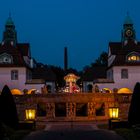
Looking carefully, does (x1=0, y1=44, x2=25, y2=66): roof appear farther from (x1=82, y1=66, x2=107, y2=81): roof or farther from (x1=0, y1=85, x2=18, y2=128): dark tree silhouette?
(x1=0, y1=85, x2=18, y2=128): dark tree silhouette

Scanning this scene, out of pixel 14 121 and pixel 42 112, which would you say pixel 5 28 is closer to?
pixel 42 112

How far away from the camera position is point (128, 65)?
269ft

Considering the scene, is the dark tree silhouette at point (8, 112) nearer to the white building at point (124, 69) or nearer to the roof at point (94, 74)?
the white building at point (124, 69)

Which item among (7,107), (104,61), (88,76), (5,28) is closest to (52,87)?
(88,76)

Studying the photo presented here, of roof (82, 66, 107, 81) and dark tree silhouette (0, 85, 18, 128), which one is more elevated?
roof (82, 66, 107, 81)

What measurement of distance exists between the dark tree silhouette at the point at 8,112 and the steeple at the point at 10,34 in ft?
169

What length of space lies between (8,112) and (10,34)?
5590cm

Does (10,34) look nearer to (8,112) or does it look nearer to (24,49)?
(24,49)

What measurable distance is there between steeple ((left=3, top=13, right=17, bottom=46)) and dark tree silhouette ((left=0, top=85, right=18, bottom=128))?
169 feet

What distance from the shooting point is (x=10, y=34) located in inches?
→ 3620

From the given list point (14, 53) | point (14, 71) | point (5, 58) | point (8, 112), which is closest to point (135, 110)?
point (8, 112)

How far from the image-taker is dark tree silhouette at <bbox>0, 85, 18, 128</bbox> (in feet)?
121

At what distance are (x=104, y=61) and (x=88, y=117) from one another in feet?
272

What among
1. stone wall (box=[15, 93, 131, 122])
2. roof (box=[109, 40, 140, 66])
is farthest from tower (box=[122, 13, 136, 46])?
stone wall (box=[15, 93, 131, 122])
